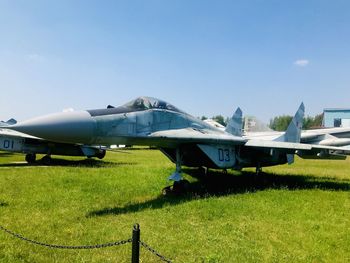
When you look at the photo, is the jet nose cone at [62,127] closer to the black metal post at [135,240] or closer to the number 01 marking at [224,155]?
the black metal post at [135,240]

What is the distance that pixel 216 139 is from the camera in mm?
10508

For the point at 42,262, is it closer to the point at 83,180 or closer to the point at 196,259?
the point at 196,259

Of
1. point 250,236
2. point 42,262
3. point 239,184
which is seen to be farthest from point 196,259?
point 239,184

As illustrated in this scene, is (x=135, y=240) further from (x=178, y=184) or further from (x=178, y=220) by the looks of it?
(x=178, y=184)

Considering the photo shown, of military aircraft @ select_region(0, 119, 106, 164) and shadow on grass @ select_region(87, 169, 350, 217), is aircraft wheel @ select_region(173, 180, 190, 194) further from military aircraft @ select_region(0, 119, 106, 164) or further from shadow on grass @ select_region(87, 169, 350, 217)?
military aircraft @ select_region(0, 119, 106, 164)

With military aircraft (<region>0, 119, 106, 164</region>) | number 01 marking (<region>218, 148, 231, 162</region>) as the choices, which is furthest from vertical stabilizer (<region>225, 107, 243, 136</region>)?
military aircraft (<region>0, 119, 106, 164</region>)

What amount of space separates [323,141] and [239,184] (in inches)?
477

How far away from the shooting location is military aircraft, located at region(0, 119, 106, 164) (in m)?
20.1

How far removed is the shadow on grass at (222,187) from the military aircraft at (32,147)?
28.9 ft

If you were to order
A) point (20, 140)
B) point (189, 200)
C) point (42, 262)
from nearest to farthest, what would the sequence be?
point (42, 262) → point (189, 200) → point (20, 140)

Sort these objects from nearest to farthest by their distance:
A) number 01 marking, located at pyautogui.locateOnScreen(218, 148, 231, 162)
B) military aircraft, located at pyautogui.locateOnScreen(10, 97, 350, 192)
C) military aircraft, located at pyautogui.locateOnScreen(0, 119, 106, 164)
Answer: military aircraft, located at pyautogui.locateOnScreen(10, 97, 350, 192), number 01 marking, located at pyautogui.locateOnScreen(218, 148, 231, 162), military aircraft, located at pyautogui.locateOnScreen(0, 119, 106, 164)

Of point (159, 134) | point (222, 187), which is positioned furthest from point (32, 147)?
point (159, 134)

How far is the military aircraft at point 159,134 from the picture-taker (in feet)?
24.4

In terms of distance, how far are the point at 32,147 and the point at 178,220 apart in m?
16.1
